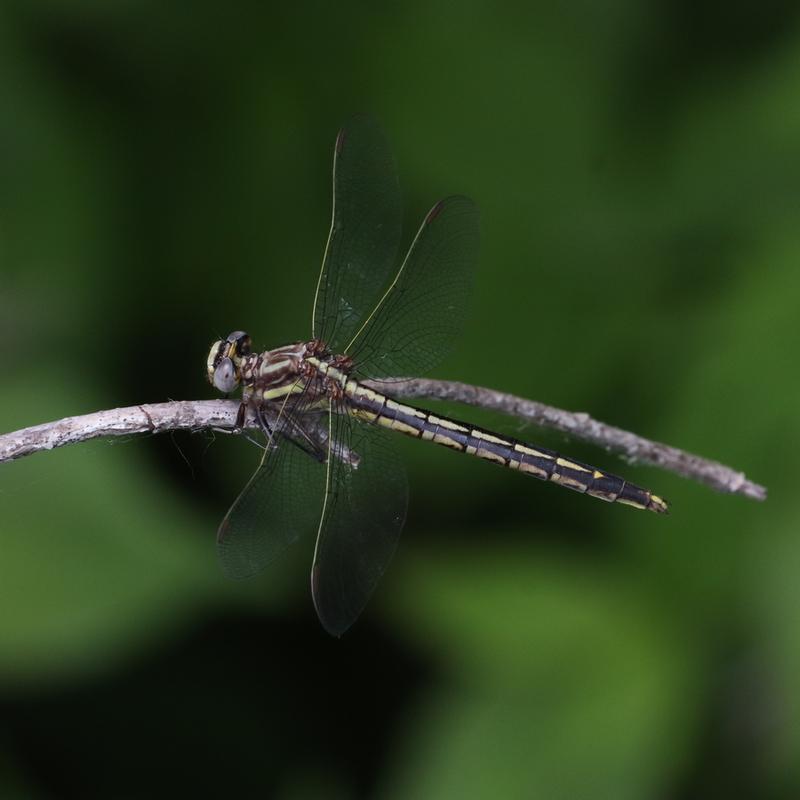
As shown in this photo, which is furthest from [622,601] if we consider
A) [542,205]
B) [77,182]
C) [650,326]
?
[77,182]

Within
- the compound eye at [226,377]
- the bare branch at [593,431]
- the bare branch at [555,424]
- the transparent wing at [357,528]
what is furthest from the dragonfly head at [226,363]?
the bare branch at [593,431]

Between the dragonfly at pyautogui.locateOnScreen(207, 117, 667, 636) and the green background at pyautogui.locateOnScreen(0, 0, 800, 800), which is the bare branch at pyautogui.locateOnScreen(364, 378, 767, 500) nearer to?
the dragonfly at pyautogui.locateOnScreen(207, 117, 667, 636)

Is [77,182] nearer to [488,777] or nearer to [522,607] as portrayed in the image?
[522,607]

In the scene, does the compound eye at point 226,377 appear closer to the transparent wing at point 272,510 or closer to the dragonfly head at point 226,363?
the dragonfly head at point 226,363

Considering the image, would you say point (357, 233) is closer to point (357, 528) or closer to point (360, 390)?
point (360, 390)

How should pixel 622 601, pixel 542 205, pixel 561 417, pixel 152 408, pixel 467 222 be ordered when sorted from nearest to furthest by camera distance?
1. pixel 152 408
2. pixel 561 417
3. pixel 467 222
4. pixel 622 601
5. pixel 542 205
